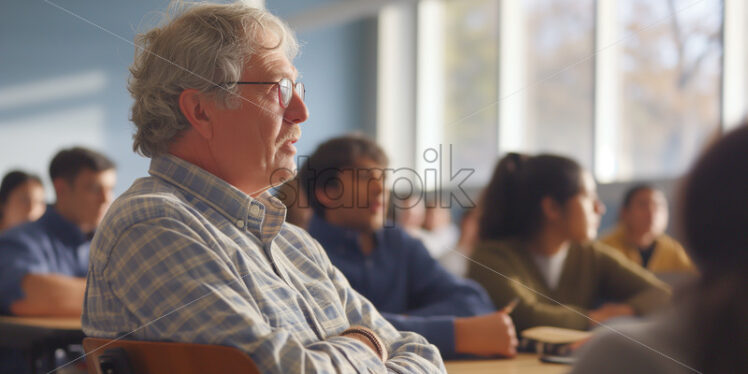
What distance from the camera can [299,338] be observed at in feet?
1.65

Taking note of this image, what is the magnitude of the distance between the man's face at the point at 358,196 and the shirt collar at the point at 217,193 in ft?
0.94

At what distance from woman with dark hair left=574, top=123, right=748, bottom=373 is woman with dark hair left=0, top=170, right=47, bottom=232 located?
0.87 meters

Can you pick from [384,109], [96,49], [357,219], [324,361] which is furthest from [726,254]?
[384,109]

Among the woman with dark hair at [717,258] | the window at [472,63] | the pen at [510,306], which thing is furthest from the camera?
the window at [472,63]

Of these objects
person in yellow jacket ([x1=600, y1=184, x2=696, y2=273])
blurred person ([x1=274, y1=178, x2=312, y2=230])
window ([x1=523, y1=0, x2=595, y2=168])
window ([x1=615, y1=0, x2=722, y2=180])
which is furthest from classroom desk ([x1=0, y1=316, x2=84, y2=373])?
window ([x1=523, y1=0, x2=595, y2=168])

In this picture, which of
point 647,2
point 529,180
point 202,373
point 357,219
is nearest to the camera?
point 202,373

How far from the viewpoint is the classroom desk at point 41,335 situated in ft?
3.00

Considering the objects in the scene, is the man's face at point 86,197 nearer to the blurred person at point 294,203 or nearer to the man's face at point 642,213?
the blurred person at point 294,203

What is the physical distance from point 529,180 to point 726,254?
701mm

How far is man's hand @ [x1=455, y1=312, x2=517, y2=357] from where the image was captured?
0.68 metres

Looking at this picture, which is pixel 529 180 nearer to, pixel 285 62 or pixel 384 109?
pixel 384 109

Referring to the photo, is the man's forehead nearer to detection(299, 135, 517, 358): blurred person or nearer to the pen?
detection(299, 135, 517, 358): blurred person

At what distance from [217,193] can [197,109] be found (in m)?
0.08

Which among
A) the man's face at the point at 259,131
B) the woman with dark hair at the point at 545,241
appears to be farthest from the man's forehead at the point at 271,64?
the woman with dark hair at the point at 545,241
